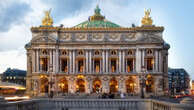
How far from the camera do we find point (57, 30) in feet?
304

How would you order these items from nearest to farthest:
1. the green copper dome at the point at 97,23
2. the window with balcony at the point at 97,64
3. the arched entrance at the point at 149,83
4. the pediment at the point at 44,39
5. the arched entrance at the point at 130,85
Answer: the arched entrance at the point at 149,83, the pediment at the point at 44,39, the arched entrance at the point at 130,85, the window with balcony at the point at 97,64, the green copper dome at the point at 97,23

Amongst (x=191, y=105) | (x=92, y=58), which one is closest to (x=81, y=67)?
(x=92, y=58)

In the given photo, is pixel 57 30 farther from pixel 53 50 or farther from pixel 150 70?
pixel 150 70

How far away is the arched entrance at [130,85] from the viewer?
3588 inches

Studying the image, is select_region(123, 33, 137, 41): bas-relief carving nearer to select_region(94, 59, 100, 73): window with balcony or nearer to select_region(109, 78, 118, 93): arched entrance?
select_region(94, 59, 100, 73): window with balcony

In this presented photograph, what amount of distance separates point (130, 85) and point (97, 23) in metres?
28.9

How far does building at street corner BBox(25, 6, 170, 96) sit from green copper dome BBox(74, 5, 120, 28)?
487 inches

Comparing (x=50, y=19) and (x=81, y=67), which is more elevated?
(x=50, y=19)

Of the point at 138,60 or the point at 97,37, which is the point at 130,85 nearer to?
the point at 138,60

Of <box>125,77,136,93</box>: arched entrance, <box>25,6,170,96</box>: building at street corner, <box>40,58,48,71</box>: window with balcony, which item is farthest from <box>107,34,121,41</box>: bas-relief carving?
<box>40,58,48,71</box>: window with balcony

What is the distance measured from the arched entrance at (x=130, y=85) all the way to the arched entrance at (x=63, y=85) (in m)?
20.4

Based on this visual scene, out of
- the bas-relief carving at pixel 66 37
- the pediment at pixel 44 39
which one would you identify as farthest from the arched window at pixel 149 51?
the pediment at pixel 44 39

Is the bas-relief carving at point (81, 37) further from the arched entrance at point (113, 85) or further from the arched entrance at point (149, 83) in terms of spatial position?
the arched entrance at point (149, 83)

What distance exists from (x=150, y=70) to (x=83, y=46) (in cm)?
2375
